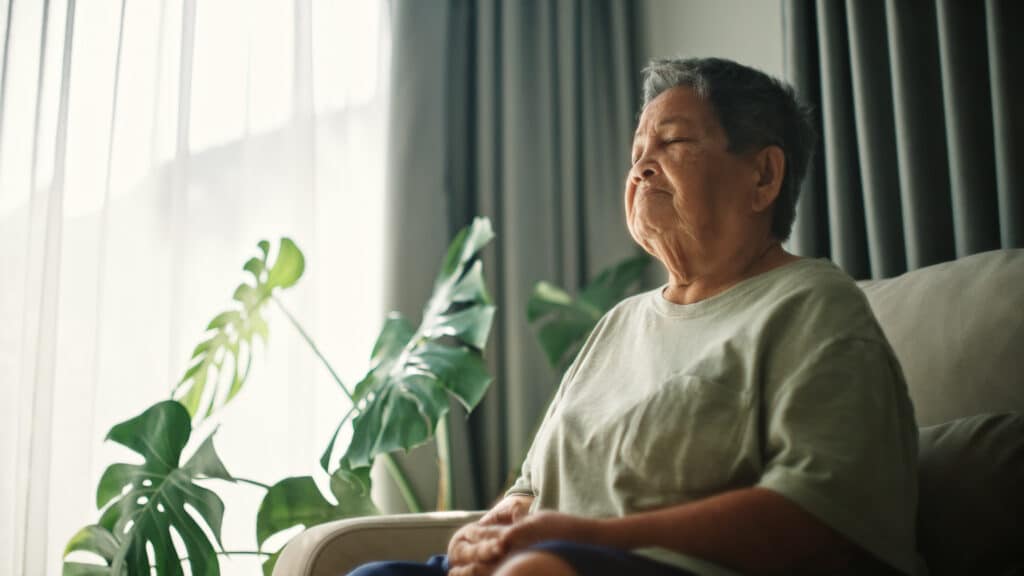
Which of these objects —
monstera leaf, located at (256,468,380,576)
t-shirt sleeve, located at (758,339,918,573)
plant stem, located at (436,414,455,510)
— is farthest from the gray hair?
plant stem, located at (436,414,455,510)

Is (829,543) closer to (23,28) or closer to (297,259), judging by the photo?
(297,259)

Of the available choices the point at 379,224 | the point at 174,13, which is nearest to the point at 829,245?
the point at 379,224

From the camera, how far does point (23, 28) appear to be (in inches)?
87.9

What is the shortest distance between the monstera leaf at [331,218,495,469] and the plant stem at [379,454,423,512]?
0.29m

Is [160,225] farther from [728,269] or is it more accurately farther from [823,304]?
[823,304]

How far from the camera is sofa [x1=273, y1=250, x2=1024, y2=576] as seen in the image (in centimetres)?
97

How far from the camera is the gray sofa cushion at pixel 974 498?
0.96 meters

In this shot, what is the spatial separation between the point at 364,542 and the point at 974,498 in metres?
0.85

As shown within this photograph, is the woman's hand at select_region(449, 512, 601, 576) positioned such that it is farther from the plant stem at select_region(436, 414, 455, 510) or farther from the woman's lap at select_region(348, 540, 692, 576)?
the plant stem at select_region(436, 414, 455, 510)

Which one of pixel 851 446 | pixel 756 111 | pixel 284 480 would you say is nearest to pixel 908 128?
pixel 756 111

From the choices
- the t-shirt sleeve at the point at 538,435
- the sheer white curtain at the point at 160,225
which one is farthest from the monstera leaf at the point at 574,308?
Result: the t-shirt sleeve at the point at 538,435

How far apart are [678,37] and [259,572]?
1958mm

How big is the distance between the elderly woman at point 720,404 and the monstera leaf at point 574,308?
3.07ft

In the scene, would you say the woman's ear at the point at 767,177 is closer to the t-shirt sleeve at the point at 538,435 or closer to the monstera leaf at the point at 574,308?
the t-shirt sleeve at the point at 538,435
